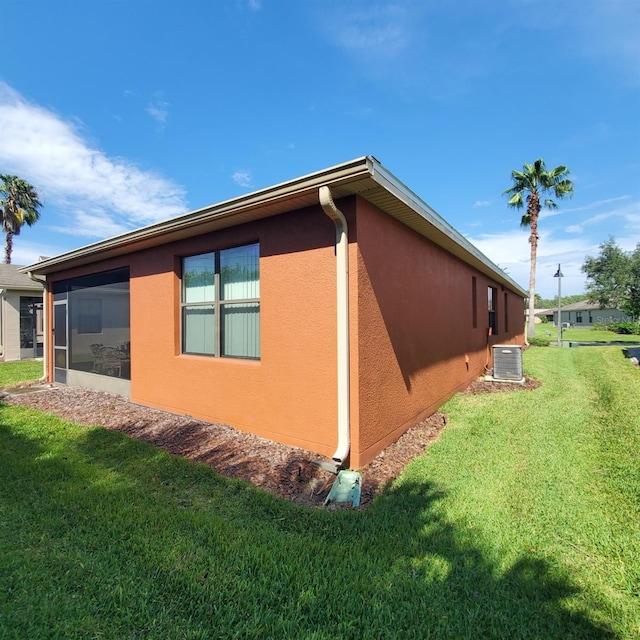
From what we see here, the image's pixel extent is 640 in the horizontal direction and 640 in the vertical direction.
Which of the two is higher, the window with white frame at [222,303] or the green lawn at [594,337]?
the window with white frame at [222,303]

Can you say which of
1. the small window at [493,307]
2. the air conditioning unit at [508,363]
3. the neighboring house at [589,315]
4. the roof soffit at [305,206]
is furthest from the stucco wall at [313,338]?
the neighboring house at [589,315]

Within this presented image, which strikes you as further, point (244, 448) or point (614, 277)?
point (614, 277)

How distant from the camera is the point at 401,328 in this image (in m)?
4.89

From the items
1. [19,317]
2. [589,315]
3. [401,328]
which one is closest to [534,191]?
[401,328]

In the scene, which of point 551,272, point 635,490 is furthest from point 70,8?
point 551,272

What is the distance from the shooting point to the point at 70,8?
220 inches

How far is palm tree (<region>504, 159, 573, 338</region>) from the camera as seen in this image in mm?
22750

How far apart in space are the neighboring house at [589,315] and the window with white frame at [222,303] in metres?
50.3

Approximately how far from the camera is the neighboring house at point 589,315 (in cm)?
4538

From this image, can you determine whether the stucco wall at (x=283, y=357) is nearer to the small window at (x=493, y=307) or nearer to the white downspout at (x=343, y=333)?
the white downspout at (x=343, y=333)

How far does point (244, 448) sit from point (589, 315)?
58.9 metres

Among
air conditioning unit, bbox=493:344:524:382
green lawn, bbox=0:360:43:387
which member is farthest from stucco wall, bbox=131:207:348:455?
green lawn, bbox=0:360:43:387

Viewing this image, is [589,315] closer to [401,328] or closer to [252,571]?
[401,328]

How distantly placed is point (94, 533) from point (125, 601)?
90 centimetres
